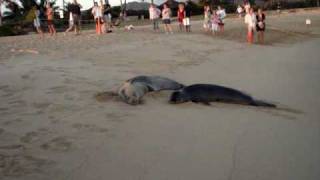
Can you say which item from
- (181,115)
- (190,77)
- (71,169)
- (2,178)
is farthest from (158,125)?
(190,77)

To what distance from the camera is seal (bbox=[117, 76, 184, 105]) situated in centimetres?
855

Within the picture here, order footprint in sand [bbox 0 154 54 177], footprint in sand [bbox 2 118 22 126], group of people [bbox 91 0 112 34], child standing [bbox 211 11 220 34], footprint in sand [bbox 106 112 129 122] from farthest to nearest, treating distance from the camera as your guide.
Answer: child standing [bbox 211 11 220 34] < group of people [bbox 91 0 112 34] < footprint in sand [bbox 106 112 129 122] < footprint in sand [bbox 2 118 22 126] < footprint in sand [bbox 0 154 54 177]

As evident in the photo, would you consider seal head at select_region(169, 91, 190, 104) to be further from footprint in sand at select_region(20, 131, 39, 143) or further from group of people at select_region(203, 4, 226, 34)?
group of people at select_region(203, 4, 226, 34)

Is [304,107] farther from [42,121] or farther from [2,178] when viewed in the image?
[2,178]

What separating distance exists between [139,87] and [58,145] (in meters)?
2.92

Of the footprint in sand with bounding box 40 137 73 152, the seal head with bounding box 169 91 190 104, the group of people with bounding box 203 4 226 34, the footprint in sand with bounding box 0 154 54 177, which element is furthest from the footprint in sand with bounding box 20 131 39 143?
the group of people with bounding box 203 4 226 34

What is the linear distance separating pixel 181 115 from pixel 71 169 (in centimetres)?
257

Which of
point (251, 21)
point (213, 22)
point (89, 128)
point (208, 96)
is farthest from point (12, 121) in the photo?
point (213, 22)

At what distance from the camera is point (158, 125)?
725 centimetres

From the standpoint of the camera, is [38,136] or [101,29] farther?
[101,29]

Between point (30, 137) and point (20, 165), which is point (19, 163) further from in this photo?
point (30, 137)

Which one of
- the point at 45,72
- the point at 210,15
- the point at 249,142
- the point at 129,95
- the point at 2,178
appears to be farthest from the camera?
the point at 210,15

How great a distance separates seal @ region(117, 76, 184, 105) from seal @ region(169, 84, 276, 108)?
1.78 ft

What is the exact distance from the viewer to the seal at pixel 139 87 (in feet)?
28.0
